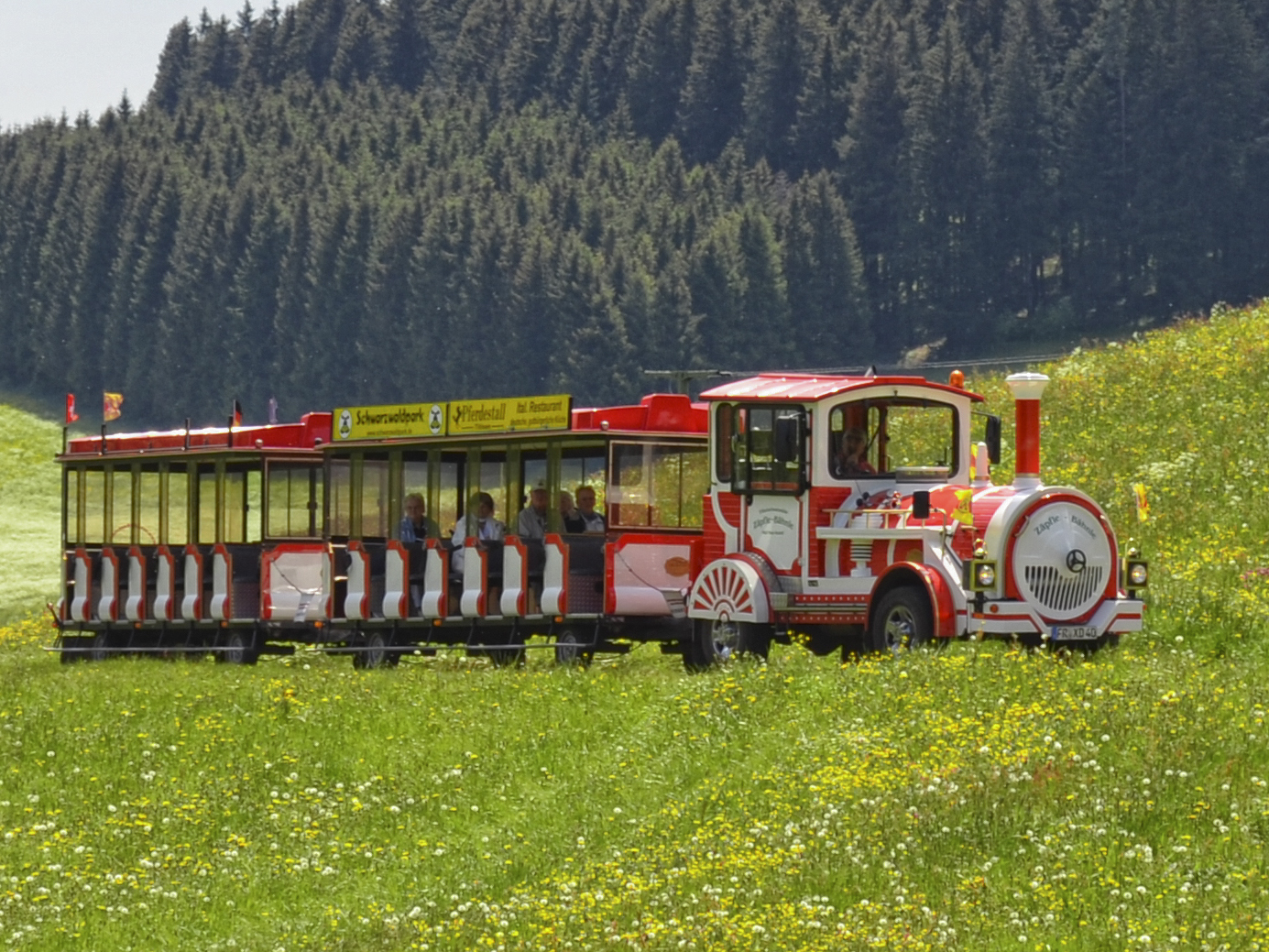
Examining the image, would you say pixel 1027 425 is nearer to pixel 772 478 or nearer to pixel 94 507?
pixel 772 478

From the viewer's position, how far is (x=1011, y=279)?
11850 centimetres

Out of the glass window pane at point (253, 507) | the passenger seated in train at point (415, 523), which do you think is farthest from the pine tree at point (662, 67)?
the passenger seated in train at point (415, 523)

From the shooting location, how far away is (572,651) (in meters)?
22.2

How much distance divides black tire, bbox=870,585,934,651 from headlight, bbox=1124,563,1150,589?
1.67 m

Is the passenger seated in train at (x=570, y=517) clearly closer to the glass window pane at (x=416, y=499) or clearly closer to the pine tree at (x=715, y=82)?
the glass window pane at (x=416, y=499)

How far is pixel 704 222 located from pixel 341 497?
96819 millimetres

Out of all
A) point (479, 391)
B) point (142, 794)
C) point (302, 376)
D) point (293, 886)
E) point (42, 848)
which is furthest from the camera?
point (302, 376)

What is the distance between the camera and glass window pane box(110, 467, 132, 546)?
31.4 meters

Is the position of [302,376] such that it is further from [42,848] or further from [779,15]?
[42,848]

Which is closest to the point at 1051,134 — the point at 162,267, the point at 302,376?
the point at 302,376

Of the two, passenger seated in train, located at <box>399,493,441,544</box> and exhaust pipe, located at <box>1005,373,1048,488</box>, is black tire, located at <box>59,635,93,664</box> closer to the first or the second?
passenger seated in train, located at <box>399,493,441,544</box>

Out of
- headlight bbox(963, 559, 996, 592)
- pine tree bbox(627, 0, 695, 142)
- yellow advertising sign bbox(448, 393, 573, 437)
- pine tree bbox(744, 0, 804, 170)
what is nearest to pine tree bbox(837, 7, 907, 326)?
pine tree bbox(744, 0, 804, 170)

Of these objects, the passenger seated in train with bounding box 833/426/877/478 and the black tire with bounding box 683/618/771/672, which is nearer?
the passenger seated in train with bounding box 833/426/877/478

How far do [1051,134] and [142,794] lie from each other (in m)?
107
